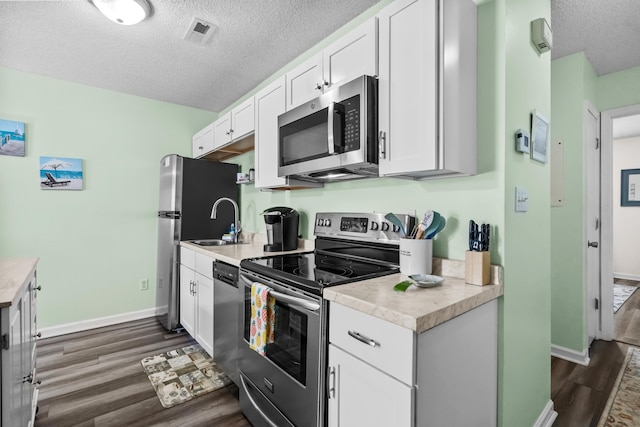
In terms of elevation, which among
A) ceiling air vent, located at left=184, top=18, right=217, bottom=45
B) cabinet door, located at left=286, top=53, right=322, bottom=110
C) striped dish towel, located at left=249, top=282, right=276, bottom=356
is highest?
ceiling air vent, located at left=184, top=18, right=217, bottom=45

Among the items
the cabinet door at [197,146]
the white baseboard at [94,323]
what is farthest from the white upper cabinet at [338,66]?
the white baseboard at [94,323]

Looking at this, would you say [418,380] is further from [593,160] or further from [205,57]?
[593,160]

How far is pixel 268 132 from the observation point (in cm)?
231

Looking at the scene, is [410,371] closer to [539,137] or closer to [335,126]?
[335,126]

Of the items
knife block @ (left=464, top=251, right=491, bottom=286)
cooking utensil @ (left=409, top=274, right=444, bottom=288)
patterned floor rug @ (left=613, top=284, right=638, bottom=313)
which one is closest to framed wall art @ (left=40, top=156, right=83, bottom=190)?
cooking utensil @ (left=409, top=274, right=444, bottom=288)

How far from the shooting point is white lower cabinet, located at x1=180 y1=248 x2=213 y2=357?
2381mm

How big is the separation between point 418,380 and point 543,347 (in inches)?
49.2

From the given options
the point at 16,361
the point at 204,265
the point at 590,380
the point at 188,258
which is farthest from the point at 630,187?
the point at 16,361

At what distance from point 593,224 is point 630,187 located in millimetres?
3856

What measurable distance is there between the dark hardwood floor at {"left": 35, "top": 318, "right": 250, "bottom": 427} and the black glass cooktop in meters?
0.92

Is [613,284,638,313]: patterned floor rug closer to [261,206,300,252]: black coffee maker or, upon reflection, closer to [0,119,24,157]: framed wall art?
[261,206,300,252]: black coffee maker

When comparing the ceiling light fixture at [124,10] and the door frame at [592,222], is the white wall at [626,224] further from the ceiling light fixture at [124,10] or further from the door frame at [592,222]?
the ceiling light fixture at [124,10]

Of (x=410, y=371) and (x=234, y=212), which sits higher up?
(x=234, y=212)

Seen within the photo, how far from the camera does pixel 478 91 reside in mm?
1429
